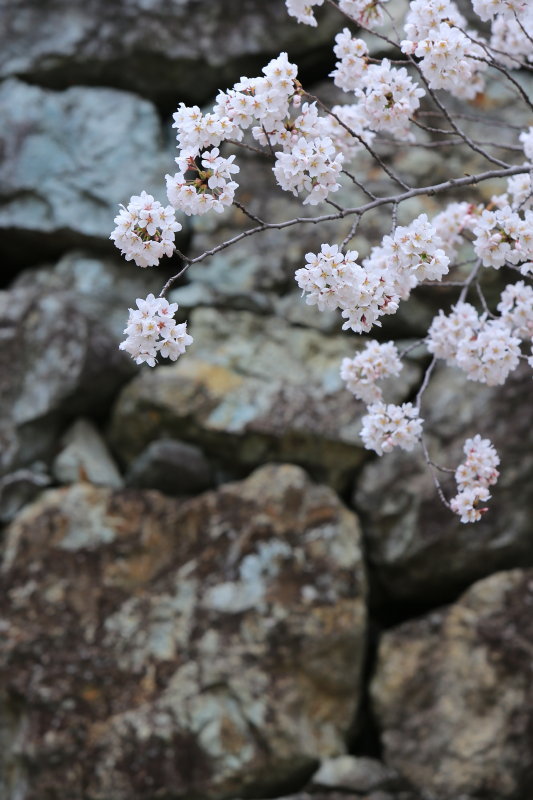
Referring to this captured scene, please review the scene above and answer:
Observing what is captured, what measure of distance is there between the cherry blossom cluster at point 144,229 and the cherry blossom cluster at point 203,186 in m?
0.06

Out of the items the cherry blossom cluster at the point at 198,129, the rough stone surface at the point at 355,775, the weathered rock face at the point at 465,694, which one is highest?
the cherry blossom cluster at the point at 198,129

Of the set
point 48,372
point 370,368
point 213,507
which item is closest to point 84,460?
point 48,372

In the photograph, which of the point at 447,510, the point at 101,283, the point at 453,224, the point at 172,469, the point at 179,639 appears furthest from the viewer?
the point at 101,283

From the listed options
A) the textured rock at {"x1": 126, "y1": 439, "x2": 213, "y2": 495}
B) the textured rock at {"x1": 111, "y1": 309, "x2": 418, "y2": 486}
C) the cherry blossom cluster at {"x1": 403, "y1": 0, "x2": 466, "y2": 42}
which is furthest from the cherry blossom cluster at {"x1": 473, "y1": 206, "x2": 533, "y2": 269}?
the textured rock at {"x1": 126, "y1": 439, "x2": 213, "y2": 495}

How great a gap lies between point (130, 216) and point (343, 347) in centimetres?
198

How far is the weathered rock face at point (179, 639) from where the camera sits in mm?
3309

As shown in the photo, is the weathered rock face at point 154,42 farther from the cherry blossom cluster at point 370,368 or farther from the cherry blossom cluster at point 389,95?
the cherry blossom cluster at point 370,368

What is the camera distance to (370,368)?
9.37 feet

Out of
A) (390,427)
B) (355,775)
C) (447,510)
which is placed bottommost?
(355,775)

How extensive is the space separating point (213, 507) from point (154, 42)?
2176 mm

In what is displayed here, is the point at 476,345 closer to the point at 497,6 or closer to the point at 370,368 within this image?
the point at 370,368

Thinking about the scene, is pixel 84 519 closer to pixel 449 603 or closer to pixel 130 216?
pixel 449 603

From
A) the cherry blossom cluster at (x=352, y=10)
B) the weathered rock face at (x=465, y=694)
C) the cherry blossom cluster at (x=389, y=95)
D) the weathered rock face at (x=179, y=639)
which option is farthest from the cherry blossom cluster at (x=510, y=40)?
the weathered rock face at (x=465, y=694)

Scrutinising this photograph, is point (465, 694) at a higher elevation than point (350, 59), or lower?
lower
